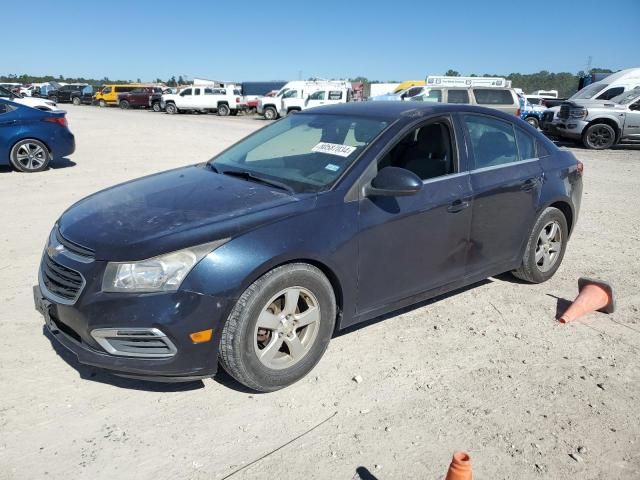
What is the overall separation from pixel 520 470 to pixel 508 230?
2.17 m

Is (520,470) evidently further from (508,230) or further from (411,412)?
(508,230)

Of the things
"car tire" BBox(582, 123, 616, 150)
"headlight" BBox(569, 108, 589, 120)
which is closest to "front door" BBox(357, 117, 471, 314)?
"headlight" BBox(569, 108, 589, 120)

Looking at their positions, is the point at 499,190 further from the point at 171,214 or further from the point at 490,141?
the point at 171,214

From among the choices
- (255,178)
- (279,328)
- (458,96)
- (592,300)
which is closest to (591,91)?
(458,96)

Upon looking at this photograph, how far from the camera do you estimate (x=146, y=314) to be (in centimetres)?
273

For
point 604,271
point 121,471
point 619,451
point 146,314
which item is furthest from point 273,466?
point 604,271

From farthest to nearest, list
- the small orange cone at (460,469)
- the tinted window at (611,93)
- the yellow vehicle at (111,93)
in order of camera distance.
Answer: the yellow vehicle at (111,93) < the tinted window at (611,93) < the small orange cone at (460,469)

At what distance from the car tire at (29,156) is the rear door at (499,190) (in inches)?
360

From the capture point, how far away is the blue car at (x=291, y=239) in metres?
2.79

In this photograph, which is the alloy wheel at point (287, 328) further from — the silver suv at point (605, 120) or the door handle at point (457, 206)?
the silver suv at point (605, 120)

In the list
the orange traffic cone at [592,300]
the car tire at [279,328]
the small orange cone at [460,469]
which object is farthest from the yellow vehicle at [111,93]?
the small orange cone at [460,469]

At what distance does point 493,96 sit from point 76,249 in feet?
61.0

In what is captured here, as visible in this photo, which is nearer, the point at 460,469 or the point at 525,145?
the point at 460,469

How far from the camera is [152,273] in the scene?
2777mm
